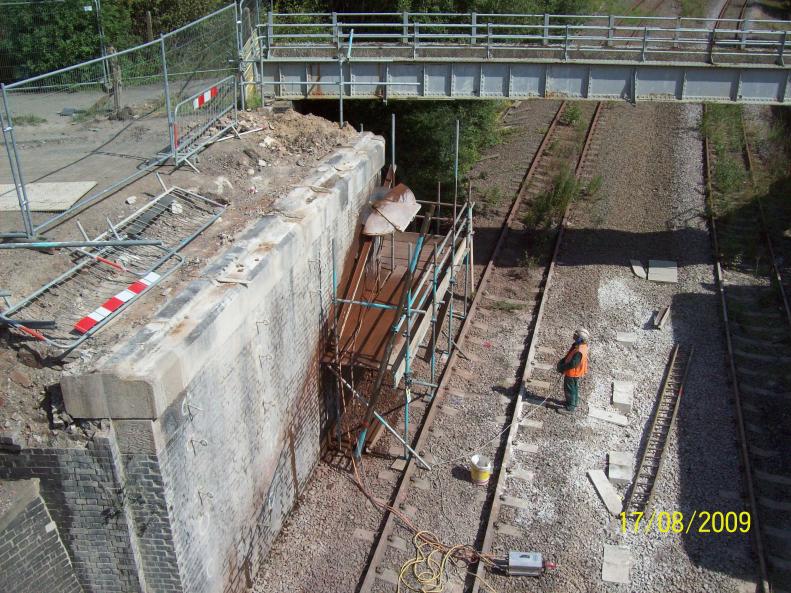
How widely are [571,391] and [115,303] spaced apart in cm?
760

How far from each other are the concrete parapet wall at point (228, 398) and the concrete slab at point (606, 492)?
4.27m

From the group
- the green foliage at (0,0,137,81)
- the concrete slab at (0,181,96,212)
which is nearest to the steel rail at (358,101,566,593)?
A: the concrete slab at (0,181,96,212)

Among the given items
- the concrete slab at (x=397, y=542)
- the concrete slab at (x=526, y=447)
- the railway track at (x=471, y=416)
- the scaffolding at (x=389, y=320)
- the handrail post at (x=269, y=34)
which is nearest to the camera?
the concrete slab at (x=397, y=542)

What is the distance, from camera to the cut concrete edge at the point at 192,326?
21.5ft

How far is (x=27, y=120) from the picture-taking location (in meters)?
13.3

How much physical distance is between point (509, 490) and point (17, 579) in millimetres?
6503

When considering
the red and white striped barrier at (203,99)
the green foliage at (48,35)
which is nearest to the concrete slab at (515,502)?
the red and white striped barrier at (203,99)

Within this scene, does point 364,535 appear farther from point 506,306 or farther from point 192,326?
point 506,306

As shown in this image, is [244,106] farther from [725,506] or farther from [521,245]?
[725,506]

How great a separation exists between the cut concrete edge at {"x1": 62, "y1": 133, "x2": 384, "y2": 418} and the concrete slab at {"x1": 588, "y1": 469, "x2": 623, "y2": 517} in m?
5.44

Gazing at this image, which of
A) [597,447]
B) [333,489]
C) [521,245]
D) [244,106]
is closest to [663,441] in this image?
[597,447]

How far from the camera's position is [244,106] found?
51.8 feet

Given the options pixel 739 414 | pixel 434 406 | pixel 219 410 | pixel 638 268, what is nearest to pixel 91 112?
pixel 219 410

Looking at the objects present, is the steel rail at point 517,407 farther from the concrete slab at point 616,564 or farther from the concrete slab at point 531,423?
the concrete slab at point 616,564
